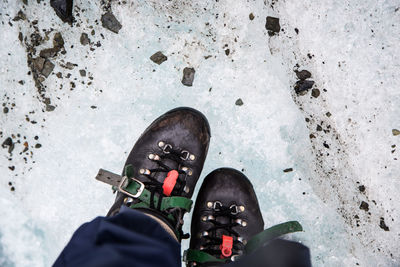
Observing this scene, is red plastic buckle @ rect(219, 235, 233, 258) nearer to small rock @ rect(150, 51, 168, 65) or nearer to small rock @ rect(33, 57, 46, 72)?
small rock @ rect(150, 51, 168, 65)

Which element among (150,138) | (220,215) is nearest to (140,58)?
(150,138)

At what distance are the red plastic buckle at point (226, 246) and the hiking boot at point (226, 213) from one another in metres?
0.06

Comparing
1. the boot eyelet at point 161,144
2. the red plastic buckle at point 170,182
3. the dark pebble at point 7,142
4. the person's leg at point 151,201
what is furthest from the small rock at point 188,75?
the dark pebble at point 7,142

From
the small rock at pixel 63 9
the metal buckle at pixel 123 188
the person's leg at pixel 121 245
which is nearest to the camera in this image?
the person's leg at pixel 121 245

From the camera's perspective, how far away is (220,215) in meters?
1.26

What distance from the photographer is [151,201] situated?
1.12 metres

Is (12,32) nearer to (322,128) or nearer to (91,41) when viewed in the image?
(91,41)

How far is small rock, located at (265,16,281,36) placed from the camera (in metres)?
1.21

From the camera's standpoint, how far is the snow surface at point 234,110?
1.21 m

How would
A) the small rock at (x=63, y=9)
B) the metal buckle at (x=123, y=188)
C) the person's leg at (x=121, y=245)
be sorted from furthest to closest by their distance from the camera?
the small rock at (x=63, y=9)
the metal buckle at (x=123, y=188)
the person's leg at (x=121, y=245)

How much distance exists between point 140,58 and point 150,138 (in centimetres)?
36

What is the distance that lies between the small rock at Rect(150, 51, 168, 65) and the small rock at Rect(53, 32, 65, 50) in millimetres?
402

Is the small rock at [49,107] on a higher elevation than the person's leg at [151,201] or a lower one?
higher

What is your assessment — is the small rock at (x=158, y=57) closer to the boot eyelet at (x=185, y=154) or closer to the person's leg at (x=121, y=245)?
the boot eyelet at (x=185, y=154)
